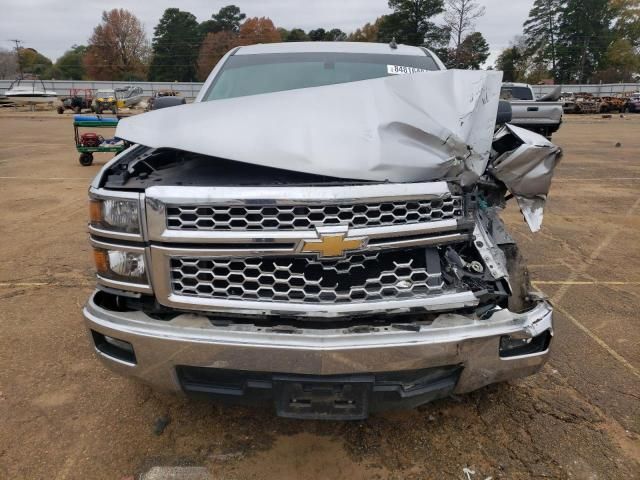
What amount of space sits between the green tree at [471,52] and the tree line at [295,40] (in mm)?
2508

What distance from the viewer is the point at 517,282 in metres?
2.52

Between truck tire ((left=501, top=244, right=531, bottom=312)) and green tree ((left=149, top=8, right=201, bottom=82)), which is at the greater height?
green tree ((left=149, top=8, right=201, bottom=82))

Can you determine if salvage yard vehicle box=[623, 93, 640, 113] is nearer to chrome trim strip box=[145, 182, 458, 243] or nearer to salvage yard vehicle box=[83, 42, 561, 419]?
salvage yard vehicle box=[83, 42, 561, 419]

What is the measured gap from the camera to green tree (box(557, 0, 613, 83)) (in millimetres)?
68625

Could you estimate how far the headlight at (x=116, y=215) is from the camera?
2.12 meters

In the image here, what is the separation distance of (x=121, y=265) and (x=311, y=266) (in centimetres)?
84

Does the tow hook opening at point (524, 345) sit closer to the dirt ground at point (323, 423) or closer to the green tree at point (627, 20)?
the dirt ground at point (323, 423)

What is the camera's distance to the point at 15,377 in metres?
3.10

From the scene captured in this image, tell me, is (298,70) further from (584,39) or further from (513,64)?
(584,39)

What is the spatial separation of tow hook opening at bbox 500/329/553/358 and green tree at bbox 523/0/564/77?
79628 millimetres

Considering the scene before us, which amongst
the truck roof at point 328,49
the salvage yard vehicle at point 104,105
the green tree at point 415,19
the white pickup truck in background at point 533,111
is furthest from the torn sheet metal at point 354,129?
the green tree at point 415,19

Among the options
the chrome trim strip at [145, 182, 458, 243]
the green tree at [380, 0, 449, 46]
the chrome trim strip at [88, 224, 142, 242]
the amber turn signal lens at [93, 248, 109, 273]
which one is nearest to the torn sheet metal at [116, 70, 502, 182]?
the chrome trim strip at [145, 182, 458, 243]

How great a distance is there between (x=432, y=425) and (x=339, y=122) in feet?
5.43

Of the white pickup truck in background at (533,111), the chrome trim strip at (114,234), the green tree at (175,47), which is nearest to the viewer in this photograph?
the chrome trim strip at (114,234)
